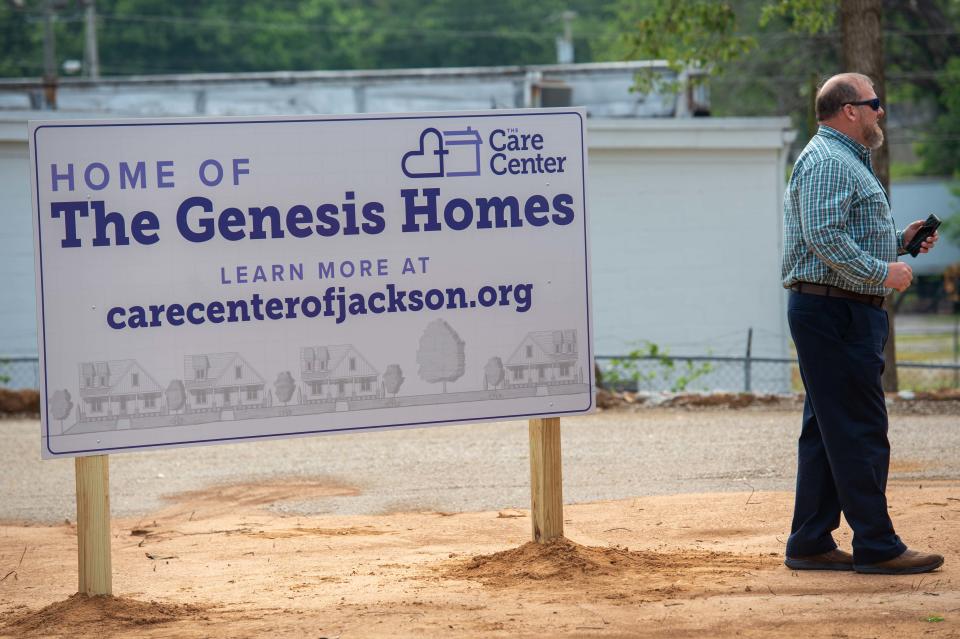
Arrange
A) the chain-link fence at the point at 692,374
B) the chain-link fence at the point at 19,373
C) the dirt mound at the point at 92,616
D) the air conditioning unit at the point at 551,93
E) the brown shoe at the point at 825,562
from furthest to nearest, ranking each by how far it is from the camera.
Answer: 1. the air conditioning unit at the point at 551,93
2. the chain-link fence at the point at 19,373
3. the chain-link fence at the point at 692,374
4. the brown shoe at the point at 825,562
5. the dirt mound at the point at 92,616

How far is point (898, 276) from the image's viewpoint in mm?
4969

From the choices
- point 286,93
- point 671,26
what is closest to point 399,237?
point 671,26

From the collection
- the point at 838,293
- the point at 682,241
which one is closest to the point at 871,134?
the point at 838,293

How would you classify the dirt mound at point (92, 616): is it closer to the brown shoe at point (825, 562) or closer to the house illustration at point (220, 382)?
the house illustration at point (220, 382)

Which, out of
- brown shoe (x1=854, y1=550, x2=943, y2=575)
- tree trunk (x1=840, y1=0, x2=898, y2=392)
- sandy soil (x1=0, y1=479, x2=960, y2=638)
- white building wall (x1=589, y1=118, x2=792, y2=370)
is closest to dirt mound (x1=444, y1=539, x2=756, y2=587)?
sandy soil (x1=0, y1=479, x2=960, y2=638)

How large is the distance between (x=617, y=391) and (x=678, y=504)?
647 centimetres

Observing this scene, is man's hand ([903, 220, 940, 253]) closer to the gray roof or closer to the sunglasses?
the sunglasses

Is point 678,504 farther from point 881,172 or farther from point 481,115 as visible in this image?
point 881,172

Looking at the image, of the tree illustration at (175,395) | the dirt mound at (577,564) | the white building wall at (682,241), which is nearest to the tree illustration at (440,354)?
the dirt mound at (577,564)

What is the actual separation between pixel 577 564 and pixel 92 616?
2069mm

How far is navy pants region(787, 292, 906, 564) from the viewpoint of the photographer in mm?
5199

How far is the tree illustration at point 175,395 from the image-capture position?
5.17 m

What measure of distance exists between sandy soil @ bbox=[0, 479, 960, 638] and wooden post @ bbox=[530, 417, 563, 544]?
12 centimetres

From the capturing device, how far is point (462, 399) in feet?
18.2
